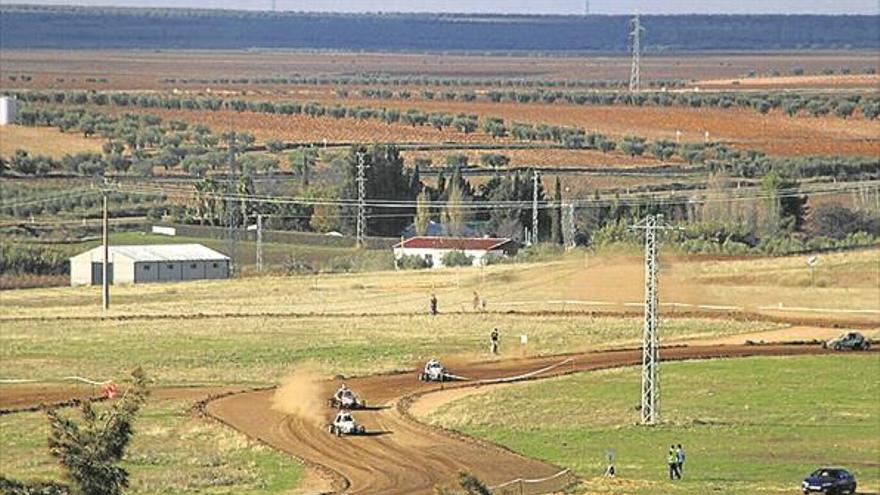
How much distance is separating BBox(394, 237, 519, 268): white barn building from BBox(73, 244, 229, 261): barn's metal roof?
327 inches

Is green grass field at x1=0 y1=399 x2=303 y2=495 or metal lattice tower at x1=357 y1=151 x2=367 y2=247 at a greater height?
metal lattice tower at x1=357 y1=151 x2=367 y2=247

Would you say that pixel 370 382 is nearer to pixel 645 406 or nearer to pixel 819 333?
pixel 645 406

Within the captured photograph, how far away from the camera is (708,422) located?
2031 inches

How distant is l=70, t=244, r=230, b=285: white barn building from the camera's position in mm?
91250

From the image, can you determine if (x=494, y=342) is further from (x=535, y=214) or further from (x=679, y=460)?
(x=535, y=214)

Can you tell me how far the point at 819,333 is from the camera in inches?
2717

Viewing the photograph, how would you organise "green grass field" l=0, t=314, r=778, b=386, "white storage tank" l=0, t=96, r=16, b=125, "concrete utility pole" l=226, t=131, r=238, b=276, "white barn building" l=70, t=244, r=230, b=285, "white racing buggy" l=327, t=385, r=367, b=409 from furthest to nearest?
"white storage tank" l=0, t=96, r=16, b=125
"concrete utility pole" l=226, t=131, r=238, b=276
"white barn building" l=70, t=244, r=230, b=285
"green grass field" l=0, t=314, r=778, b=386
"white racing buggy" l=327, t=385, r=367, b=409

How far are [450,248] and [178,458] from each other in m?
48.1

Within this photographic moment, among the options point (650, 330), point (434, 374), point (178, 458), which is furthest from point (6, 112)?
point (650, 330)

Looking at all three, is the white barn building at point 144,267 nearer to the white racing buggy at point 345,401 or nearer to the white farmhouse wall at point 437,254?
the white farmhouse wall at point 437,254

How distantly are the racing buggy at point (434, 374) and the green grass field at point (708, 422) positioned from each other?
241 centimetres

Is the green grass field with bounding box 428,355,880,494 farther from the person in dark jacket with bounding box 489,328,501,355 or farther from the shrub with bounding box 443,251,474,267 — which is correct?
the shrub with bounding box 443,251,474,267

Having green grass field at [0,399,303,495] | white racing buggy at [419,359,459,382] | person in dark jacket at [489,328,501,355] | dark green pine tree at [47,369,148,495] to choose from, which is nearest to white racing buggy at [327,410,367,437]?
green grass field at [0,399,303,495]

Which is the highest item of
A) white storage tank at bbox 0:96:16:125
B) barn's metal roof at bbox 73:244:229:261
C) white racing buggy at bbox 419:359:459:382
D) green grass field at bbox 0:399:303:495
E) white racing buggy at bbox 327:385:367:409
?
white storage tank at bbox 0:96:16:125
